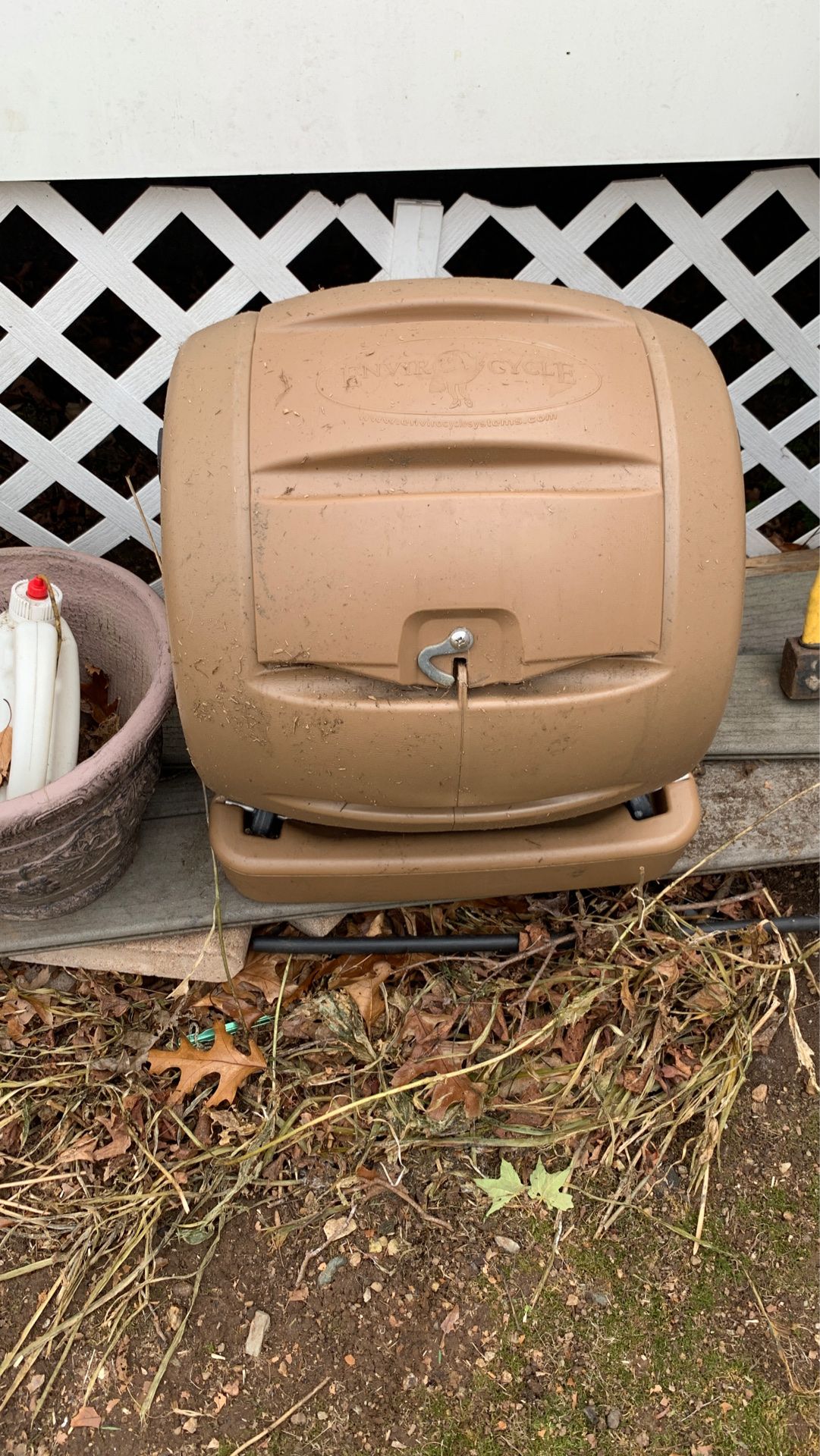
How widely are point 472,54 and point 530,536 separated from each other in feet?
3.29

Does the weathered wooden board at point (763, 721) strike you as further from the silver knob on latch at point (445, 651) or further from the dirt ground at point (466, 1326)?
the silver knob on latch at point (445, 651)

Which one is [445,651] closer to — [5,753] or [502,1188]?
[5,753]

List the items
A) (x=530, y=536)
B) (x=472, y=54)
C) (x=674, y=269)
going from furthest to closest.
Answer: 1. (x=674, y=269)
2. (x=472, y=54)
3. (x=530, y=536)

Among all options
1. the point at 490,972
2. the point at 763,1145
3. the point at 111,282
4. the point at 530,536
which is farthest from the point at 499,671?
the point at 111,282

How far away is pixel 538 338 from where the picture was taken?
130 centimetres

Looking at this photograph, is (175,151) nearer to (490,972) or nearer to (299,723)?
(299,723)

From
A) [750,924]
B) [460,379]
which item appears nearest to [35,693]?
[460,379]

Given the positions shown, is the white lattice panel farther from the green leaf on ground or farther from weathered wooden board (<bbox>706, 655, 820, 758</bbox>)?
the green leaf on ground

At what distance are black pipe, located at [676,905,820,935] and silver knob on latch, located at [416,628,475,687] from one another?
892mm

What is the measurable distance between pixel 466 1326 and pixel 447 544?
A: 1.25 metres

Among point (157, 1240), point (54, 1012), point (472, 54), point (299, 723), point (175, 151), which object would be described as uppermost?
point (472, 54)

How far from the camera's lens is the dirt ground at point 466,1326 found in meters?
1.51

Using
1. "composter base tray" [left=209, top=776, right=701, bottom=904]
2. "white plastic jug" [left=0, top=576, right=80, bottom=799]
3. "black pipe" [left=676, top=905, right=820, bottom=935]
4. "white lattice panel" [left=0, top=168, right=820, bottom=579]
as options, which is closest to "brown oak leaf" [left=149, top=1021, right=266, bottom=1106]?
"composter base tray" [left=209, top=776, right=701, bottom=904]

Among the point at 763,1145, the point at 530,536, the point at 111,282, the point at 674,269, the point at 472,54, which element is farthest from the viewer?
the point at 674,269
